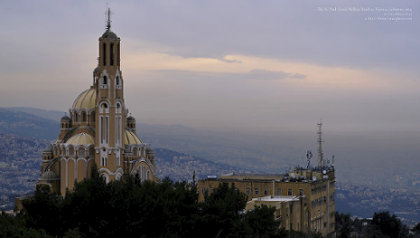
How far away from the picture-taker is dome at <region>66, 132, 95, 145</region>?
56469 mm

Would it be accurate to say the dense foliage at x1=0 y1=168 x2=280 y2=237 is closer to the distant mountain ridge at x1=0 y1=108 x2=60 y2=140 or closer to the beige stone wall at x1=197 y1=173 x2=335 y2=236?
the beige stone wall at x1=197 y1=173 x2=335 y2=236

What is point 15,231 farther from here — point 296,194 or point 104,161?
point 104,161

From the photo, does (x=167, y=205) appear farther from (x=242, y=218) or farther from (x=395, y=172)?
(x=395, y=172)

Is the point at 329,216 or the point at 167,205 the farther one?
the point at 329,216

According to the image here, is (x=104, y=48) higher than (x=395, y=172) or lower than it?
higher

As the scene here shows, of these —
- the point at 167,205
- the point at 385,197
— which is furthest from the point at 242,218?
the point at 385,197

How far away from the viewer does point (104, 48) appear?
57.4 metres

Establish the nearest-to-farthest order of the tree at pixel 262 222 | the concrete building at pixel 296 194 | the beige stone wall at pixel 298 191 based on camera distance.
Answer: the tree at pixel 262 222
the concrete building at pixel 296 194
the beige stone wall at pixel 298 191

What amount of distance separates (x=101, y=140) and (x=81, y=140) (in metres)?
1.94

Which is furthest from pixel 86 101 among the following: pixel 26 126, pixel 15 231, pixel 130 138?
pixel 26 126

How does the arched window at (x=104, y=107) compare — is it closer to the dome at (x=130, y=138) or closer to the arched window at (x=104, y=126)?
the arched window at (x=104, y=126)

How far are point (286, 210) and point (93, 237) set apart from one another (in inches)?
754

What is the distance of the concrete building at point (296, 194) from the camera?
146 feet

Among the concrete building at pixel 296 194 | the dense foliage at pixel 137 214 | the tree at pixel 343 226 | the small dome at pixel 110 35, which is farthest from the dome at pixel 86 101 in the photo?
the dense foliage at pixel 137 214
